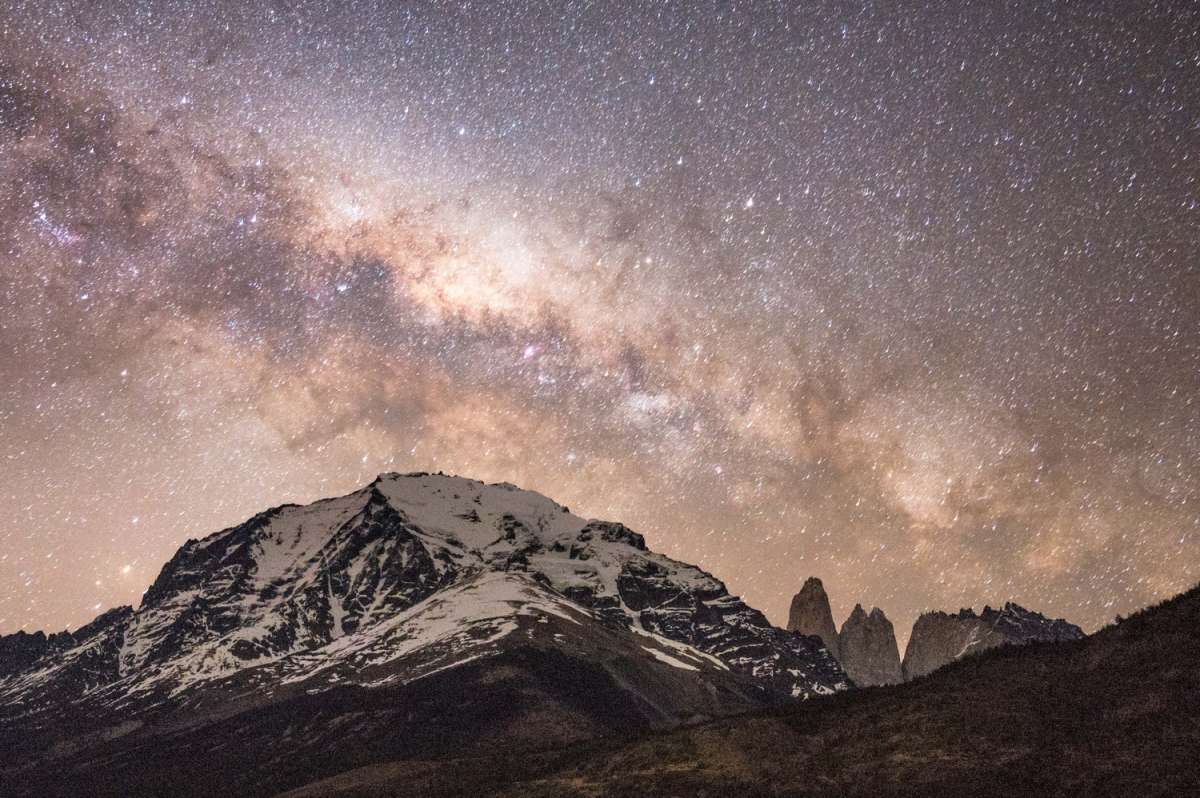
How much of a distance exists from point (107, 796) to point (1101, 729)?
181 meters

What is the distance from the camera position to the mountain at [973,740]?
64.1 m

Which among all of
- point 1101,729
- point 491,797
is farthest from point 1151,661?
point 491,797

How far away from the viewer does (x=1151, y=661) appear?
244 feet

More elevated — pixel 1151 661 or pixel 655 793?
pixel 1151 661

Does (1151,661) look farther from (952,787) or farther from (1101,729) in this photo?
(952,787)


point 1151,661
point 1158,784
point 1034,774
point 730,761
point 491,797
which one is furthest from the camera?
point 491,797

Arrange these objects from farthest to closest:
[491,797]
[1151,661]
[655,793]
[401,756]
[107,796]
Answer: [107,796], [401,756], [491,797], [655,793], [1151,661]

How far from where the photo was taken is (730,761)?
88.3 meters

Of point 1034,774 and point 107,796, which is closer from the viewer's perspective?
point 1034,774

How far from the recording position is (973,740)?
7438 centimetres

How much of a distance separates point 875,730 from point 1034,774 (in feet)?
62.0

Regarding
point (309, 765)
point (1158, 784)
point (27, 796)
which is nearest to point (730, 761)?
point (1158, 784)

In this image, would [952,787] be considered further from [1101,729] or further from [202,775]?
[202,775]

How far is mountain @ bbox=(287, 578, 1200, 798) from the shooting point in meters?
64.1
